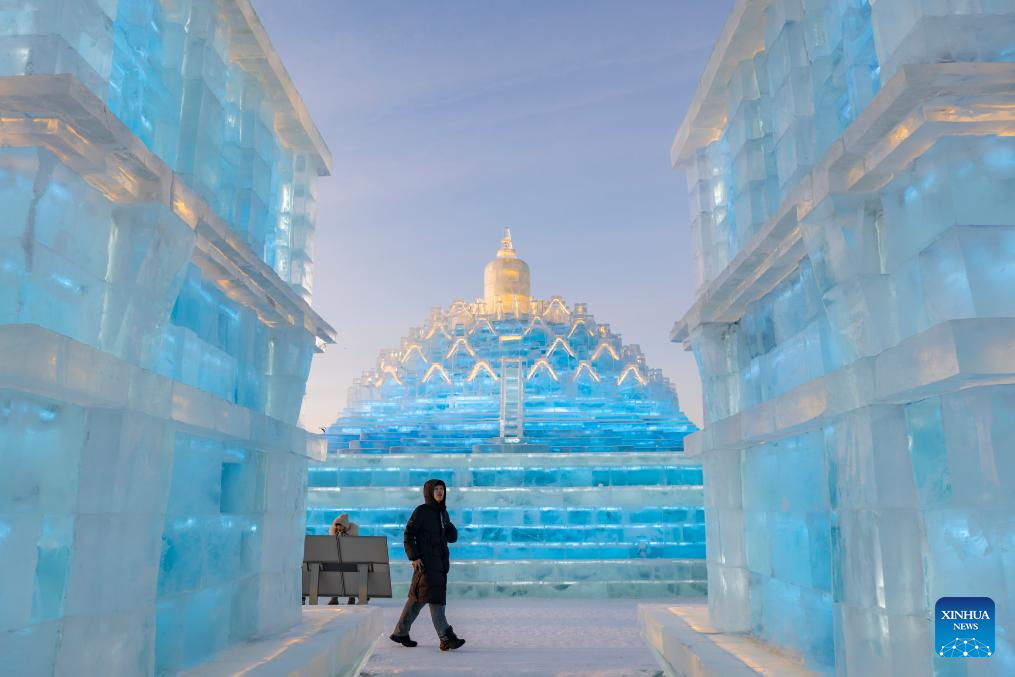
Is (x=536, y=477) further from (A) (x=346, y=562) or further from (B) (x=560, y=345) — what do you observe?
(A) (x=346, y=562)

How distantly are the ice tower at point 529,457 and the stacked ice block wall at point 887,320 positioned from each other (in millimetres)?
7777

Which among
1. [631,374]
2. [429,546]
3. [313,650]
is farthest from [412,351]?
[313,650]

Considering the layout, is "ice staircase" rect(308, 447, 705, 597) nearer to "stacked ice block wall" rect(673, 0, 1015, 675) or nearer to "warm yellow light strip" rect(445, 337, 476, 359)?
"warm yellow light strip" rect(445, 337, 476, 359)

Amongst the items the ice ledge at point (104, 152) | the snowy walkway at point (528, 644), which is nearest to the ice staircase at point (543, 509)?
the snowy walkway at point (528, 644)

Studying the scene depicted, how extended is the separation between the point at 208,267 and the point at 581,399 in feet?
40.7

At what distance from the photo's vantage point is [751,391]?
21.2 ft

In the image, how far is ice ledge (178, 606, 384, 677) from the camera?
15.5 ft

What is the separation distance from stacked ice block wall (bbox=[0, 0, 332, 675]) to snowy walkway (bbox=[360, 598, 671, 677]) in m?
1.85

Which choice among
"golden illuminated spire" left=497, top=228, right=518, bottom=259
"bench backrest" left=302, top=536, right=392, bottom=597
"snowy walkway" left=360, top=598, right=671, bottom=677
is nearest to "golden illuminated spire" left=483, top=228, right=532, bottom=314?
"golden illuminated spire" left=497, top=228, right=518, bottom=259

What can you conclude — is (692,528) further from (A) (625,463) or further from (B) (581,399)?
(B) (581,399)

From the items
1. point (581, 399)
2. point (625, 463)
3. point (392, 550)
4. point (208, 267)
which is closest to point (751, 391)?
point (208, 267)

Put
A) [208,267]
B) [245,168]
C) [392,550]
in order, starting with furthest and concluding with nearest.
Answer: [392,550] < [245,168] < [208,267]

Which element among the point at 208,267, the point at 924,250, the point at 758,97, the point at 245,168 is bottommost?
the point at 924,250

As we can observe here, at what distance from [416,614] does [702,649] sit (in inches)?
124
